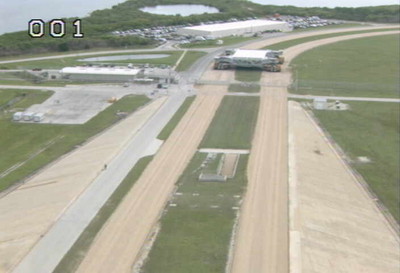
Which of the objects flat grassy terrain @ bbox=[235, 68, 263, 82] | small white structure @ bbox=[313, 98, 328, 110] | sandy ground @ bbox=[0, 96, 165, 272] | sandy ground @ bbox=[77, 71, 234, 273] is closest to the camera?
sandy ground @ bbox=[77, 71, 234, 273]

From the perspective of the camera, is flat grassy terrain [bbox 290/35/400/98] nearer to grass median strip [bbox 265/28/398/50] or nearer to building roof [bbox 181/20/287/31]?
grass median strip [bbox 265/28/398/50]

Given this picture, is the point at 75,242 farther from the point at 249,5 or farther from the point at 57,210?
the point at 249,5

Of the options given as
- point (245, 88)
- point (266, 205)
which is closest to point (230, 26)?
point (245, 88)

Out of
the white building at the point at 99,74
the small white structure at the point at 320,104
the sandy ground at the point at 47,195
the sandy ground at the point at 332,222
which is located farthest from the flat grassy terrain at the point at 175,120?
the small white structure at the point at 320,104

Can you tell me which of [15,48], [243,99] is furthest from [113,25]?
[243,99]

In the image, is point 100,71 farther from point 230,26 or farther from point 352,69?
point 230,26

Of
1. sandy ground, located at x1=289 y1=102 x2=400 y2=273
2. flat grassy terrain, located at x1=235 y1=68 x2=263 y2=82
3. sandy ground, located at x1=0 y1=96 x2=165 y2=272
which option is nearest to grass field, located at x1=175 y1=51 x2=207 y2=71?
flat grassy terrain, located at x1=235 y1=68 x2=263 y2=82

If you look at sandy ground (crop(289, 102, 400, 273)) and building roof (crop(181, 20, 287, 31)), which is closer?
sandy ground (crop(289, 102, 400, 273))
